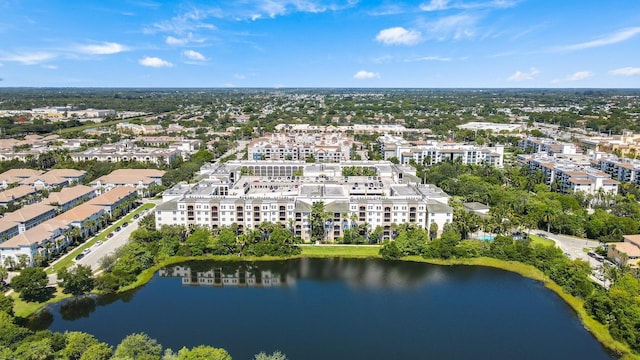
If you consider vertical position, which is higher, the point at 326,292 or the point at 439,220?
the point at 439,220

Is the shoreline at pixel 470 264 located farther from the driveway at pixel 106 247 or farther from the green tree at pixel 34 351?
the green tree at pixel 34 351

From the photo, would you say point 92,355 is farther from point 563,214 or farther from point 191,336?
point 563,214

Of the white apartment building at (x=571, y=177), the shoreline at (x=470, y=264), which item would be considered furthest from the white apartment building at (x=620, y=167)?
the shoreline at (x=470, y=264)

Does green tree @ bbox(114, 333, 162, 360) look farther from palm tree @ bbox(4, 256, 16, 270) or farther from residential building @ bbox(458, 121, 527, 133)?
residential building @ bbox(458, 121, 527, 133)

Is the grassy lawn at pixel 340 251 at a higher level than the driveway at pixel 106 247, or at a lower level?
lower

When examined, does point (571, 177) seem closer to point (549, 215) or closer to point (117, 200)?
point (549, 215)

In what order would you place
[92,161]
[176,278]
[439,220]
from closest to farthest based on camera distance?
[176,278], [439,220], [92,161]

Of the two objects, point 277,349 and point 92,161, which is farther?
point 92,161

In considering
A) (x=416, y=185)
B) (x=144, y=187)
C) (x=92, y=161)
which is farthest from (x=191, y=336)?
(x=92, y=161)
